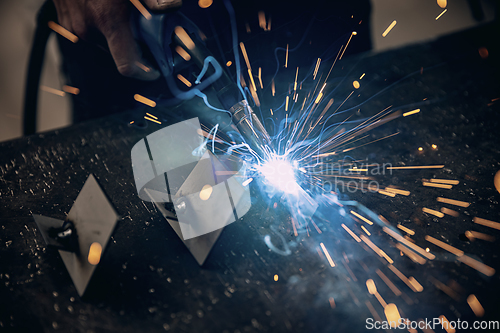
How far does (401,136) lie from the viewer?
0.99 metres

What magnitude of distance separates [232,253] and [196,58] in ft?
2.01

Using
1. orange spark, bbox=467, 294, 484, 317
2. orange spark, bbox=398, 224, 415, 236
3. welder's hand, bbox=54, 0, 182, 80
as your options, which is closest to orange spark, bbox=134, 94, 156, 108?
welder's hand, bbox=54, 0, 182, 80

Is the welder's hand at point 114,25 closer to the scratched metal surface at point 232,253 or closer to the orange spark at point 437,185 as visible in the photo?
the scratched metal surface at point 232,253

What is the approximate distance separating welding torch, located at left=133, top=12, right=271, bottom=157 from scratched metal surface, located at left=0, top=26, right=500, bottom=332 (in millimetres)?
242

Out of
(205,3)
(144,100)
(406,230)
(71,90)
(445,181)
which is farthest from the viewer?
(71,90)

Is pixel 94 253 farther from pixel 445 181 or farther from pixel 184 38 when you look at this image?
pixel 445 181

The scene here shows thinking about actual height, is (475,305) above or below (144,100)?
below

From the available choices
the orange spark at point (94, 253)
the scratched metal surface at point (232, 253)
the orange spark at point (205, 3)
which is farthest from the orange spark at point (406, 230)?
the orange spark at point (205, 3)

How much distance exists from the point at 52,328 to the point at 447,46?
5.76ft

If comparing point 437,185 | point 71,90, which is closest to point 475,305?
point 437,185

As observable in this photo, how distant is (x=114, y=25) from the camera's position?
37.3 inches

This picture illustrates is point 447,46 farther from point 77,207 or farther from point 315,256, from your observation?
point 77,207

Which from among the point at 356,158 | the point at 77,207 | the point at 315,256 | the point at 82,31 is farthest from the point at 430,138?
the point at 82,31

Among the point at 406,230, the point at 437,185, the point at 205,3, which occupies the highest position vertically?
the point at 205,3
